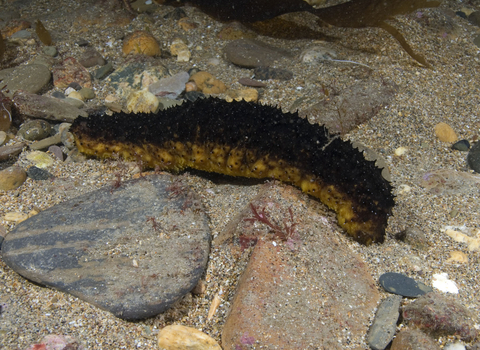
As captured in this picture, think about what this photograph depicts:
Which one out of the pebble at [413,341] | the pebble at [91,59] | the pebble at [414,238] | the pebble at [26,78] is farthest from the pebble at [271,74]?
the pebble at [413,341]

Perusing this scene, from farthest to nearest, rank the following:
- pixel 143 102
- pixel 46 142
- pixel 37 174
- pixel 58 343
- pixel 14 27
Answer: pixel 14 27 < pixel 143 102 < pixel 46 142 < pixel 37 174 < pixel 58 343

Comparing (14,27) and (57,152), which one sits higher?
(14,27)

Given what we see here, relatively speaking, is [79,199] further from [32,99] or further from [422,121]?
[422,121]

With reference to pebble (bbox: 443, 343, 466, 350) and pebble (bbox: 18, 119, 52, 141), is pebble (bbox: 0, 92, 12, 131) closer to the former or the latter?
pebble (bbox: 18, 119, 52, 141)

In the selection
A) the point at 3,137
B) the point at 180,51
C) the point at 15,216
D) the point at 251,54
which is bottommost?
the point at 15,216

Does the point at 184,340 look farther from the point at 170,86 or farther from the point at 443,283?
the point at 170,86

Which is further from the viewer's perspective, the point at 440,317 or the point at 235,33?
the point at 235,33

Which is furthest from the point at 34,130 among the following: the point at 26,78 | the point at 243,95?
the point at 243,95
